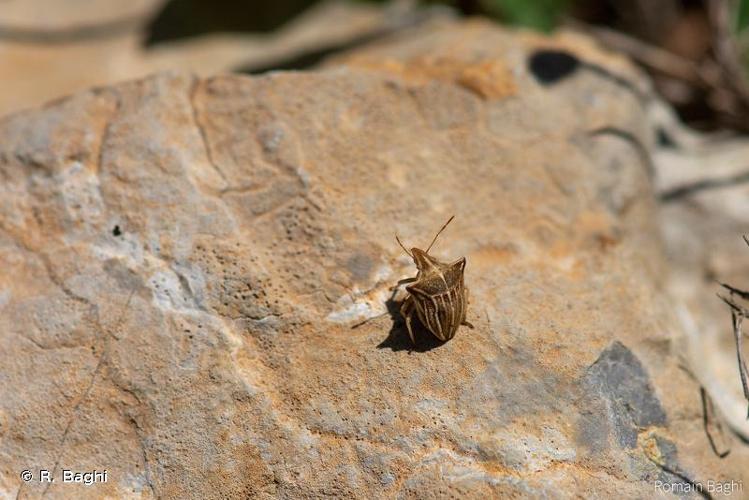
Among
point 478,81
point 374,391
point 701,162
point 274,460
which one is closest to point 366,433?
point 374,391

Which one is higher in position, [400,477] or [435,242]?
[435,242]

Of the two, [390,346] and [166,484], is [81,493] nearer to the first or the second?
[166,484]

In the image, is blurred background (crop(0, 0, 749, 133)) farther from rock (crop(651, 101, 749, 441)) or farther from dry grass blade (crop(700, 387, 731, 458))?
dry grass blade (crop(700, 387, 731, 458))

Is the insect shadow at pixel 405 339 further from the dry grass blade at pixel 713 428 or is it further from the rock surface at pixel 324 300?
the dry grass blade at pixel 713 428

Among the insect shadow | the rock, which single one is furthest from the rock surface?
the rock

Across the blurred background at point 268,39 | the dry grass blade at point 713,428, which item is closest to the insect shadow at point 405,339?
the dry grass blade at point 713,428

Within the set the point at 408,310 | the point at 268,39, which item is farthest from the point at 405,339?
the point at 268,39
